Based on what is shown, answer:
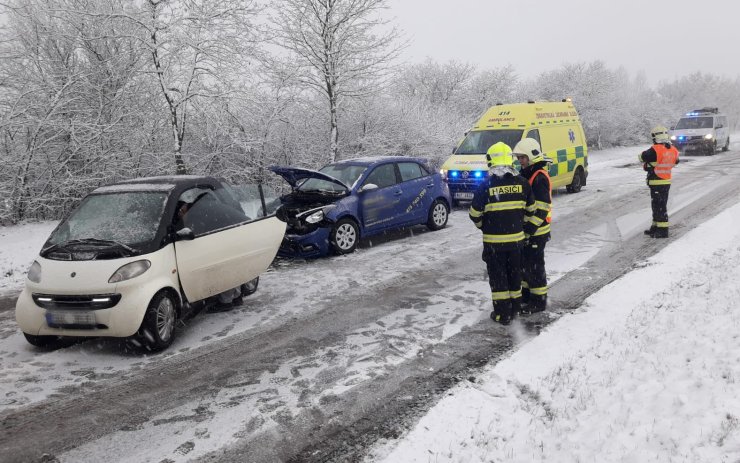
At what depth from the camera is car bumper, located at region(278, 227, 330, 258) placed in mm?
8656

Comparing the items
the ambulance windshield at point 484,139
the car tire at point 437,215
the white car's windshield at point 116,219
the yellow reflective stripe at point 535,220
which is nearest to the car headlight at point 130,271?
the white car's windshield at point 116,219

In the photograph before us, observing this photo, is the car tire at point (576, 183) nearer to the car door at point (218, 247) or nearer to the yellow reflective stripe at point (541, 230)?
the yellow reflective stripe at point (541, 230)

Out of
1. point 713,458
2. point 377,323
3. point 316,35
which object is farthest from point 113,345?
point 316,35

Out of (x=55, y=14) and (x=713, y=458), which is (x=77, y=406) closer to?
(x=713, y=458)

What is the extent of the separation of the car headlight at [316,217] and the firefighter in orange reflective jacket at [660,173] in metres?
5.79

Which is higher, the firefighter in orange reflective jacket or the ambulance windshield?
the ambulance windshield

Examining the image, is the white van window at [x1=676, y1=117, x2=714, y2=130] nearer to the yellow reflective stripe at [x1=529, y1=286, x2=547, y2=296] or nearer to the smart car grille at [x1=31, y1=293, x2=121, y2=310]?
the yellow reflective stripe at [x1=529, y1=286, x2=547, y2=296]

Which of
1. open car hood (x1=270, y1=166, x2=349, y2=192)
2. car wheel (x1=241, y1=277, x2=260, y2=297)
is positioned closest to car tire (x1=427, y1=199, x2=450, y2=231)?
open car hood (x1=270, y1=166, x2=349, y2=192)

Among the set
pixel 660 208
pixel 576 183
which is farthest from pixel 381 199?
pixel 576 183

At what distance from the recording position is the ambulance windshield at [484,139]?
13.0 meters

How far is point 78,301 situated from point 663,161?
9212mm

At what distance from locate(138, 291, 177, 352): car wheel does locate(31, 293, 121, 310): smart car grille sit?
0.35 m

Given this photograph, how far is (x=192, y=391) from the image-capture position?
4285mm

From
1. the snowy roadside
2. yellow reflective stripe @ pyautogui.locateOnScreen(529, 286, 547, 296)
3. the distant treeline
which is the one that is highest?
the distant treeline
